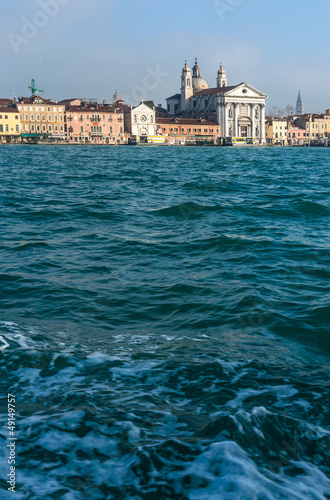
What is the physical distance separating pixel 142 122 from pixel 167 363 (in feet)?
275

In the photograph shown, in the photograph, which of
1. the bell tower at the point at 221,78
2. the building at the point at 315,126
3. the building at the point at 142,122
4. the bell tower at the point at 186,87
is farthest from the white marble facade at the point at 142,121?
the building at the point at 315,126

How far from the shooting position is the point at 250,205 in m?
10.6

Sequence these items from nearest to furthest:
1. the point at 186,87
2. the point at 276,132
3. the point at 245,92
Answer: the point at 245,92, the point at 186,87, the point at 276,132

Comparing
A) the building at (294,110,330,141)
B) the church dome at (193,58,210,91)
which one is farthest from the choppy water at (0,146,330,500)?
the building at (294,110,330,141)

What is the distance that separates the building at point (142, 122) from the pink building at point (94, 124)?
1665 mm

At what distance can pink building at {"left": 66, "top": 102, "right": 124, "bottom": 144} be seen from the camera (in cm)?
7869

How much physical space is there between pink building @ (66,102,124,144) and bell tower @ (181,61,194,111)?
19.6 metres

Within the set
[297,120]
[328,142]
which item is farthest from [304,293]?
[297,120]

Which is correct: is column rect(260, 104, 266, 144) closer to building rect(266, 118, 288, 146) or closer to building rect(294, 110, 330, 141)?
building rect(266, 118, 288, 146)

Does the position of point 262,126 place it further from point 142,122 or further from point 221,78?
point 142,122

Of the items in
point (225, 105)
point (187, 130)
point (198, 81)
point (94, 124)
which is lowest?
point (187, 130)

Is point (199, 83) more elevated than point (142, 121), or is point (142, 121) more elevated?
point (199, 83)

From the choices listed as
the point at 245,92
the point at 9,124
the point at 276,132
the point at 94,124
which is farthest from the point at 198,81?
the point at 9,124

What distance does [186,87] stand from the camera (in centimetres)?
9812
